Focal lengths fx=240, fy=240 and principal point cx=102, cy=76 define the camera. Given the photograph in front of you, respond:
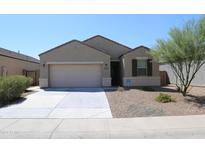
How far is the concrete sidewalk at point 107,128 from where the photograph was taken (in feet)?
24.0

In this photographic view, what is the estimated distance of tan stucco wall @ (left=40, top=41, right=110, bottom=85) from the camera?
72.2ft

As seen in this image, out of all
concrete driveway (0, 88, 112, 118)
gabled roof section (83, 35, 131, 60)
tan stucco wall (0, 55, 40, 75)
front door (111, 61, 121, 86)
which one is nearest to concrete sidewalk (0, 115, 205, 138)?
concrete driveway (0, 88, 112, 118)

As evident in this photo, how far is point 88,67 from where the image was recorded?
22.5m

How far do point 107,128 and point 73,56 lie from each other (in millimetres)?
14809

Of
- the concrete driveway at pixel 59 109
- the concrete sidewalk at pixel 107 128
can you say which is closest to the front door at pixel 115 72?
the concrete driveway at pixel 59 109

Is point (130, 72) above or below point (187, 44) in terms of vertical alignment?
below

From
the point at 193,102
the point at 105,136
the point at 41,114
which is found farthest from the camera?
the point at 193,102

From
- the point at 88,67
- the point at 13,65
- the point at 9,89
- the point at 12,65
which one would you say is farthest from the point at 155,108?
the point at 13,65

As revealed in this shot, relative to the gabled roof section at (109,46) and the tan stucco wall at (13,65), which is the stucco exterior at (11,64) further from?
the gabled roof section at (109,46)

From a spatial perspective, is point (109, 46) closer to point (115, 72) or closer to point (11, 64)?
point (115, 72)
